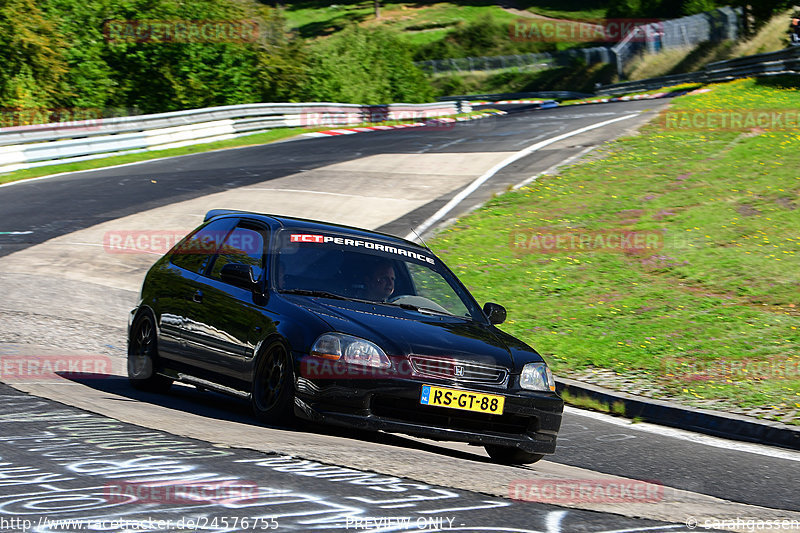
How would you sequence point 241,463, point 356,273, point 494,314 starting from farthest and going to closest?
point 494,314 < point 356,273 < point 241,463

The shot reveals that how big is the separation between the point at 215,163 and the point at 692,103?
15.4 m

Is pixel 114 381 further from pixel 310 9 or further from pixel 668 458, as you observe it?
pixel 310 9

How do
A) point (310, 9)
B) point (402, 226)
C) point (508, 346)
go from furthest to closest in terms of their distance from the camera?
point (310, 9)
point (402, 226)
point (508, 346)

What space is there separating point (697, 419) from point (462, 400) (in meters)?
3.18

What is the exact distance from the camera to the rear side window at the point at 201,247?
8469mm

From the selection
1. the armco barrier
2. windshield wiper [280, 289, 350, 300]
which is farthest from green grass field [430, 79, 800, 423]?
the armco barrier

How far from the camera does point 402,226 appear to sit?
58.4 ft

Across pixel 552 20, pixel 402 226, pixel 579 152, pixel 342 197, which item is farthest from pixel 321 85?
pixel 552 20

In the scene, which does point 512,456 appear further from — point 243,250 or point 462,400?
point 243,250

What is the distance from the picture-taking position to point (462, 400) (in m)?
6.81

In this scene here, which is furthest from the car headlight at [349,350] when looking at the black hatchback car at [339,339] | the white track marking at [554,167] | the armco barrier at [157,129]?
the armco barrier at [157,129]

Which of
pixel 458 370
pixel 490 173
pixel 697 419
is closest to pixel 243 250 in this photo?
pixel 458 370

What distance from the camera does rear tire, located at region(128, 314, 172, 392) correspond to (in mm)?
8641

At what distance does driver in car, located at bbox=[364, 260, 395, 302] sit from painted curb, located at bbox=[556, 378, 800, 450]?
9.18 ft
